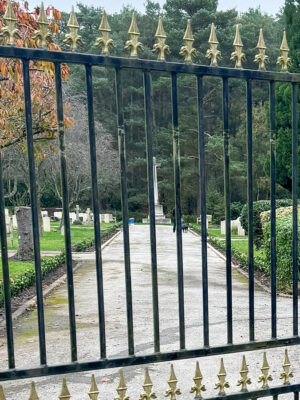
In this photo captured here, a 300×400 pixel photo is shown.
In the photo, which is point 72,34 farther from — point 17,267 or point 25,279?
point 17,267

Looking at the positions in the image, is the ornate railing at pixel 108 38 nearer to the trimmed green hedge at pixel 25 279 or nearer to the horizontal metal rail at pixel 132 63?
the horizontal metal rail at pixel 132 63

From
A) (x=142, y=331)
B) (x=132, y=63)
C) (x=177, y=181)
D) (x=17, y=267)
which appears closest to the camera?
(x=132, y=63)

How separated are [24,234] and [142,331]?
7.30 meters

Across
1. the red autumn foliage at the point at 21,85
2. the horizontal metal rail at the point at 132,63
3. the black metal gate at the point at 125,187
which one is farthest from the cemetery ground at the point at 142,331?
the horizontal metal rail at the point at 132,63

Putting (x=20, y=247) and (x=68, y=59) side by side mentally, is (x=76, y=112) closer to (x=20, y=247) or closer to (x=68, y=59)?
(x=20, y=247)

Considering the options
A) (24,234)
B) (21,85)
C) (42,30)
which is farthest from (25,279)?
(42,30)

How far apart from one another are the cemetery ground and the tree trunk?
7.00 ft

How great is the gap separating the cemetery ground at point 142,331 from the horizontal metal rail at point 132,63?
300 centimetres

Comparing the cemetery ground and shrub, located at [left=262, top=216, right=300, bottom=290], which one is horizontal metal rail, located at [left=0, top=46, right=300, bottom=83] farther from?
shrub, located at [left=262, top=216, right=300, bottom=290]

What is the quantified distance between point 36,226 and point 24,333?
14.8 feet

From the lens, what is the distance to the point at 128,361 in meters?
2.51

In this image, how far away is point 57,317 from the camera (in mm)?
7211

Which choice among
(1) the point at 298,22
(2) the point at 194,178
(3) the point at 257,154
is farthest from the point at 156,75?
(1) the point at 298,22

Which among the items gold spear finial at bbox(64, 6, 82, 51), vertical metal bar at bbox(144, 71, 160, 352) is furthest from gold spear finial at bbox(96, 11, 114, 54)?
vertical metal bar at bbox(144, 71, 160, 352)
